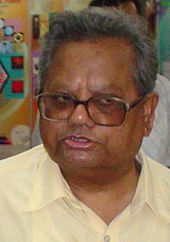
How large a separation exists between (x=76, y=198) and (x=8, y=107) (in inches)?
81.4

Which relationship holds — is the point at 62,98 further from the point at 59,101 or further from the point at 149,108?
the point at 149,108

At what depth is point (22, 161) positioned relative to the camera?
149cm

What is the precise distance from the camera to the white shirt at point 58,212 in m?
1.35

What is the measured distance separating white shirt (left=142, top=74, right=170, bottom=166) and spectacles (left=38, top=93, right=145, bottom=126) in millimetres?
1044

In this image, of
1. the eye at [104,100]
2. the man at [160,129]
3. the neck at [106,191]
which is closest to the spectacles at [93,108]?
the eye at [104,100]

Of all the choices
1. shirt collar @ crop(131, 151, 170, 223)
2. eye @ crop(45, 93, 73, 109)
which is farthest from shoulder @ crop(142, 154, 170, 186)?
eye @ crop(45, 93, 73, 109)

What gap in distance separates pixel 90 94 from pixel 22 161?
0.31m

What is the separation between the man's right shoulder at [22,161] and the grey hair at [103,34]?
0.21 m

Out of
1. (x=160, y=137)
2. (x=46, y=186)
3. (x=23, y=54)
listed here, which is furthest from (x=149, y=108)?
(x=23, y=54)

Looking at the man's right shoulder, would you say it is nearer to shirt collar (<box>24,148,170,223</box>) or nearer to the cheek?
shirt collar (<box>24,148,170,223</box>)

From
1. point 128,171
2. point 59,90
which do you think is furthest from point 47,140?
point 128,171

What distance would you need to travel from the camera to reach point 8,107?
3424mm

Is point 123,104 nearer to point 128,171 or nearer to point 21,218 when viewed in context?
point 128,171

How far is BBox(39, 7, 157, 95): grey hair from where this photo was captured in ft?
4.43
